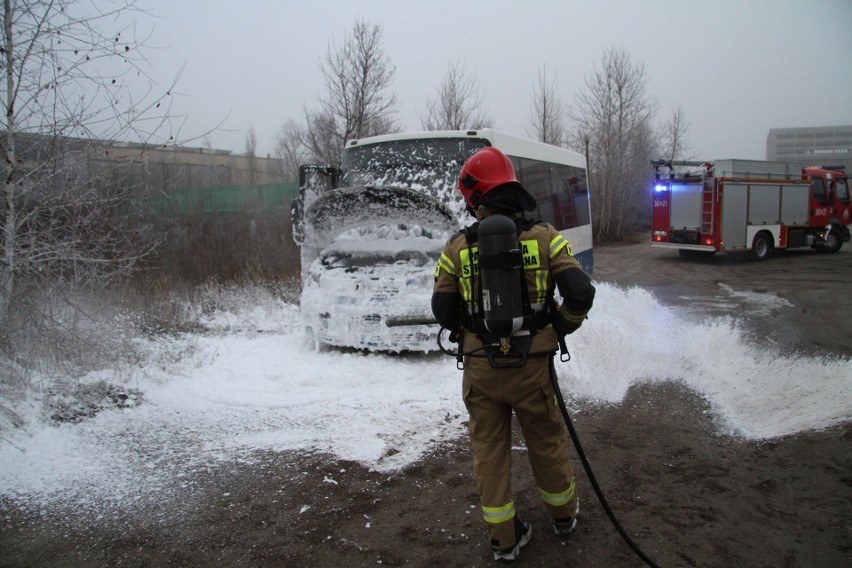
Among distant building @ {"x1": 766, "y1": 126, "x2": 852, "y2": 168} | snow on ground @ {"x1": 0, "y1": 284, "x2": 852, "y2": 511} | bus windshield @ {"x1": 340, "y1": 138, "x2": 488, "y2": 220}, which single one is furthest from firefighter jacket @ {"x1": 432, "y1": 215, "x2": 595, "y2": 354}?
distant building @ {"x1": 766, "y1": 126, "x2": 852, "y2": 168}

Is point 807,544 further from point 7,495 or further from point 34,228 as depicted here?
point 34,228

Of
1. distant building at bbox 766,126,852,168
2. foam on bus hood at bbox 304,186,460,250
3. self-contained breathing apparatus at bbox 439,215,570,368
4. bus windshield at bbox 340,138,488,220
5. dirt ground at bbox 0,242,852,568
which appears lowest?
dirt ground at bbox 0,242,852,568

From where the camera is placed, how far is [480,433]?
117 inches

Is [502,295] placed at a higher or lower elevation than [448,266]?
lower

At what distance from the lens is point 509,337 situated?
9.35 feet

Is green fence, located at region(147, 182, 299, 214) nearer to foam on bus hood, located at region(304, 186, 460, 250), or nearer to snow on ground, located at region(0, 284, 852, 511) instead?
snow on ground, located at region(0, 284, 852, 511)

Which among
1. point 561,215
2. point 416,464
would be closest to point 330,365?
point 416,464

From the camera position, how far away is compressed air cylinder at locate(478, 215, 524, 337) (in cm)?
278

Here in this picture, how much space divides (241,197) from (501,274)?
24133 millimetres

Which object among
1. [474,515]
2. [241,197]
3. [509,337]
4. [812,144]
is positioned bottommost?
[474,515]

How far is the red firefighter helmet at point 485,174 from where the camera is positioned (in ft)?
9.84

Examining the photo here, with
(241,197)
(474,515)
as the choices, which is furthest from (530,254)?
(241,197)


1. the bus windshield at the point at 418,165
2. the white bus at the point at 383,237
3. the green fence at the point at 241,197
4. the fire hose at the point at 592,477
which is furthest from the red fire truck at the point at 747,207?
the fire hose at the point at 592,477

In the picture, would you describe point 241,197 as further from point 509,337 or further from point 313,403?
point 509,337
